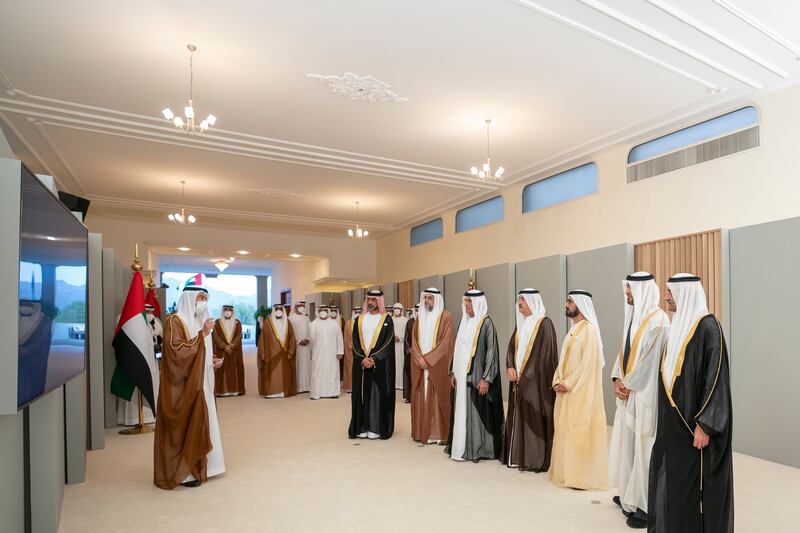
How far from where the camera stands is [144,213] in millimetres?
11812

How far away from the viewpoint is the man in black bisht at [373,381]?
6.15 meters

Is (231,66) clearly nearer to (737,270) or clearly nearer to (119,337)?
(119,337)

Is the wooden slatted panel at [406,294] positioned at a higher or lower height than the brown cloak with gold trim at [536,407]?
higher

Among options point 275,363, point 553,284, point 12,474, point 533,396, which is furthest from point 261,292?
point 12,474

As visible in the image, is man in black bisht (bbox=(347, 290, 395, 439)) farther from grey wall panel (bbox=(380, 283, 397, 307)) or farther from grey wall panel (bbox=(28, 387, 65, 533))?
grey wall panel (bbox=(380, 283, 397, 307))

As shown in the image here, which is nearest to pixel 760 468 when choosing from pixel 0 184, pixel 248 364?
pixel 0 184

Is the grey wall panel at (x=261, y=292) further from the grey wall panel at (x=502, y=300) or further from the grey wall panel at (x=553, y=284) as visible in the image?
the grey wall panel at (x=553, y=284)

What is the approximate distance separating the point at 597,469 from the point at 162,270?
21985 mm

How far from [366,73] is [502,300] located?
4.33 m

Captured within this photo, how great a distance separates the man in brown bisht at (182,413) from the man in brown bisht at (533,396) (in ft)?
8.72

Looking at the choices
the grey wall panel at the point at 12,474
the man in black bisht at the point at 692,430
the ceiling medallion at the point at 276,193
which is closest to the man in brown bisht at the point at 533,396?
the man in black bisht at the point at 692,430

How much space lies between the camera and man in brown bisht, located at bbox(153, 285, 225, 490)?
444cm

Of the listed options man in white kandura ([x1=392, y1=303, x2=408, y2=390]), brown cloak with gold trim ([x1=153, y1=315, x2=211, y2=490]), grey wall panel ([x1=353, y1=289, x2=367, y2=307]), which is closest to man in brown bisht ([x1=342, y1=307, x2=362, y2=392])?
man in white kandura ([x1=392, y1=303, x2=408, y2=390])

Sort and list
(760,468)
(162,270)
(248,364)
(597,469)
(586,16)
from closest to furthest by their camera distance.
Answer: (597,469) < (586,16) < (760,468) < (248,364) < (162,270)
